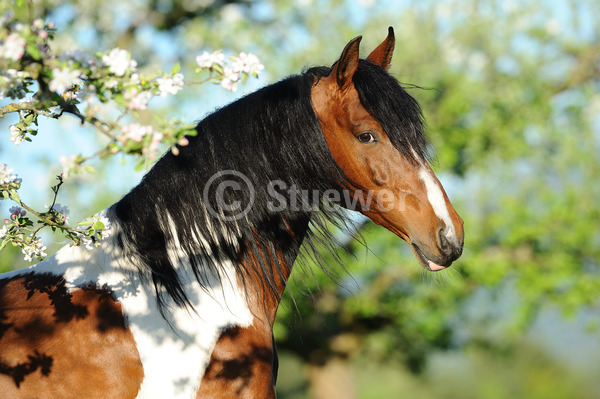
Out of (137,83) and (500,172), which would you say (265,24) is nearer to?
(500,172)

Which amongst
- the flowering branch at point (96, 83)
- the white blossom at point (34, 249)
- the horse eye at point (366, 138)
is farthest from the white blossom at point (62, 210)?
the horse eye at point (366, 138)

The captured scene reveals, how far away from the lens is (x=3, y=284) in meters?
2.49

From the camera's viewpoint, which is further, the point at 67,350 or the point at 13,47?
the point at 67,350

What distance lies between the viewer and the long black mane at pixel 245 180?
8.04 feet

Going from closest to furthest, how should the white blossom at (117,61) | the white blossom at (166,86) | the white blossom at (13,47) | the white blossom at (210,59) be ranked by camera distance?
the white blossom at (13,47)
the white blossom at (117,61)
the white blossom at (166,86)
the white blossom at (210,59)

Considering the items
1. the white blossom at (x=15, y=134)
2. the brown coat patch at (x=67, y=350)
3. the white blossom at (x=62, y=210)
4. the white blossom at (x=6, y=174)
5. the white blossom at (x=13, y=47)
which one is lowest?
the brown coat patch at (x=67, y=350)

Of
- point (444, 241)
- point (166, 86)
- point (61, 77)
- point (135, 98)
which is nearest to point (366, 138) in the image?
point (444, 241)

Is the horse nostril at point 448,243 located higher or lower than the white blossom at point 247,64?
lower

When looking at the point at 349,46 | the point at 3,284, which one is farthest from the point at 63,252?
the point at 349,46

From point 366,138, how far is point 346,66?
35cm

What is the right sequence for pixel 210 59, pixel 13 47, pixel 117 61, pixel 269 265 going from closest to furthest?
pixel 13 47
pixel 117 61
pixel 210 59
pixel 269 265

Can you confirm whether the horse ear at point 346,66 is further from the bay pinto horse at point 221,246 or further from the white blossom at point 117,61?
the white blossom at point 117,61
